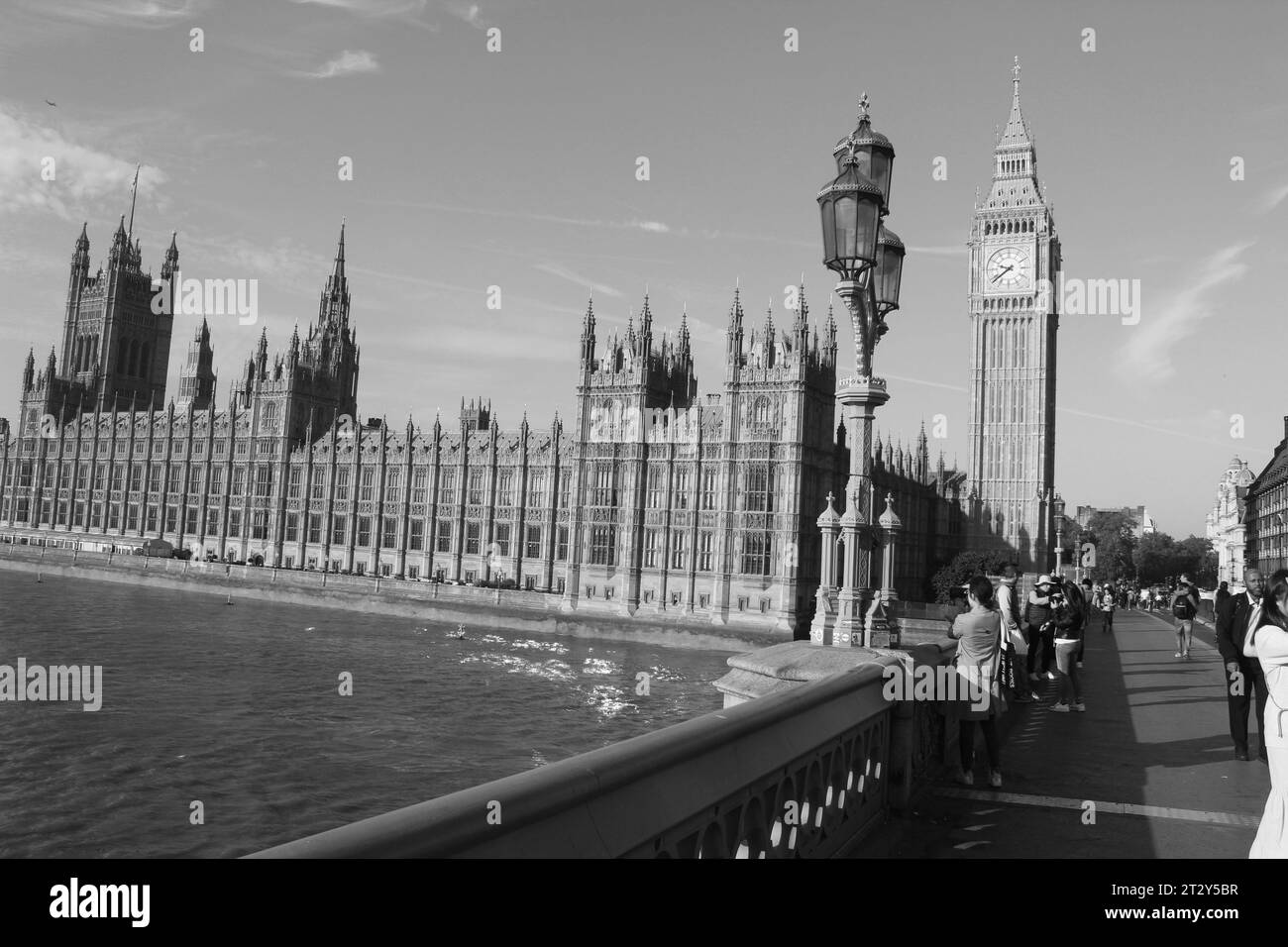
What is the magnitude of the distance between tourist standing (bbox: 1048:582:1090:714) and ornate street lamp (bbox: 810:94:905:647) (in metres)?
2.72

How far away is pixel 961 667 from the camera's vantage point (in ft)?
30.2

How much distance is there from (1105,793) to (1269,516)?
92.7 m

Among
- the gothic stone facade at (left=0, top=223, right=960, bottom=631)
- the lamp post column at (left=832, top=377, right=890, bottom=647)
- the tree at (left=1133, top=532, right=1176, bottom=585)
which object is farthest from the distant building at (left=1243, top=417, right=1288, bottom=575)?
the lamp post column at (left=832, top=377, right=890, bottom=647)

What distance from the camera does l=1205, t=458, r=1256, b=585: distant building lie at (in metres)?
125

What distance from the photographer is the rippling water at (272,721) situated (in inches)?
701

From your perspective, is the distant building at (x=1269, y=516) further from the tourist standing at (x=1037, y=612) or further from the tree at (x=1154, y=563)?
the tourist standing at (x=1037, y=612)

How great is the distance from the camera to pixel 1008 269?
330 feet

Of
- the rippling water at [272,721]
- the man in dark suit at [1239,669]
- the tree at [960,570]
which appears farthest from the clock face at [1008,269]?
the man in dark suit at [1239,669]

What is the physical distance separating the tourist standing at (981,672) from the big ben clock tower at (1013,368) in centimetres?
9146

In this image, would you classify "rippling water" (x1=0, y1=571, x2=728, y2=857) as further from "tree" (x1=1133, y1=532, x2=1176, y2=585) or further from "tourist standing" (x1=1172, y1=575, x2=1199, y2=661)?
"tree" (x1=1133, y1=532, x2=1176, y2=585)

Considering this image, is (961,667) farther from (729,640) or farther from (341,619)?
(341,619)

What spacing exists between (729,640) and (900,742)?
47.5m

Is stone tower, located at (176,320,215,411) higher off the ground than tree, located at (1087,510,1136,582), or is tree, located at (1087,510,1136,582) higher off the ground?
stone tower, located at (176,320,215,411)
